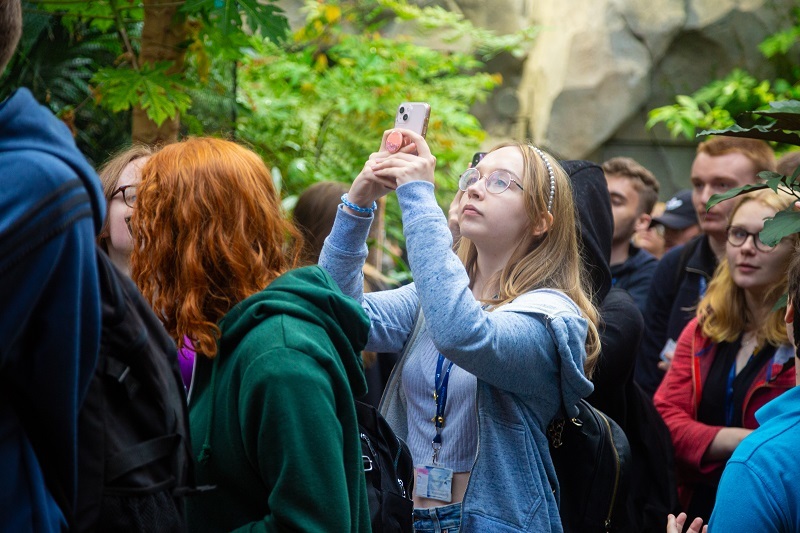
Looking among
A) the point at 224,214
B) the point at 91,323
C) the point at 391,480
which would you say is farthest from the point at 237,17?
the point at 91,323

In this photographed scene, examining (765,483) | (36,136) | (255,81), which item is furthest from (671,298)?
(255,81)

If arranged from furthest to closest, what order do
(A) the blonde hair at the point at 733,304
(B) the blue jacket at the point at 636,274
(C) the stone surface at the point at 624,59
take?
1. (C) the stone surface at the point at 624,59
2. (B) the blue jacket at the point at 636,274
3. (A) the blonde hair at the point at 733,304

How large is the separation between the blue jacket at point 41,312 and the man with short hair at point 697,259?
11.0 ft

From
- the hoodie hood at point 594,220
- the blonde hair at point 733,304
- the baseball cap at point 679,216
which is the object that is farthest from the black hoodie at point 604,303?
the baseball cap at point 679,216

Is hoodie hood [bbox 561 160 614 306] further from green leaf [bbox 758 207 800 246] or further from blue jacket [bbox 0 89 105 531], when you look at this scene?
blue jacket [bbox 0 89 105 531]

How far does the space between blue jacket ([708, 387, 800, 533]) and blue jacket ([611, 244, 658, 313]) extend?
2.99m

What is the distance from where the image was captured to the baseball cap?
5.52m

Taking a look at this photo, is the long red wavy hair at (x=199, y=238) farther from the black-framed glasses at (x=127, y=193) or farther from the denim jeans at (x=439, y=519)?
the denim jeans at (x=439, y=519)

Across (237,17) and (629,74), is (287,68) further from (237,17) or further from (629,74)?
(629,74)

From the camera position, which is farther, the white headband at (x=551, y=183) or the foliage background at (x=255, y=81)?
the foliage background at (x=255, y=81)

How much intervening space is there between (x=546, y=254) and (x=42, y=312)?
5.19 feet

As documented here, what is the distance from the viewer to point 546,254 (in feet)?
8.12

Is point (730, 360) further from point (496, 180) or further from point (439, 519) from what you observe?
point (439, 519)

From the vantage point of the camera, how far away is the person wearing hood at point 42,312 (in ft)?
3.77
